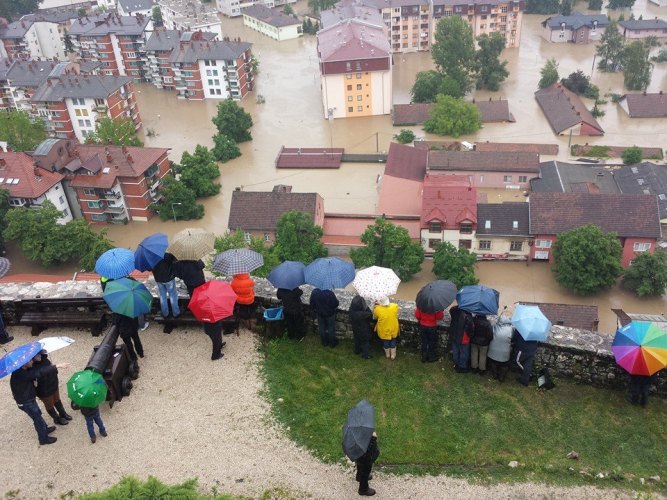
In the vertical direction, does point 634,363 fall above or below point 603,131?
above

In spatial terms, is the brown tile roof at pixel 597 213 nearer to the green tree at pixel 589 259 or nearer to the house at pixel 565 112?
the green tree at pixel 589 259

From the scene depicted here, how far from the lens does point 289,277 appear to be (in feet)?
40.4

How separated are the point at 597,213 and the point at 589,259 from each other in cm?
412

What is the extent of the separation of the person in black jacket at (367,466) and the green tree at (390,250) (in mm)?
24076

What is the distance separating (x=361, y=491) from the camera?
31.8 ft

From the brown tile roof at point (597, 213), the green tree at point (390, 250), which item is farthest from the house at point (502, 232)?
the green tree at point (390, 250)

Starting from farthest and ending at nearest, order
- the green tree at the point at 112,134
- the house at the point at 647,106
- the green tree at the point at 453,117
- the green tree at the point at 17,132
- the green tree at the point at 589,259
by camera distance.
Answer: the house at the point at 647,106, the green tree at the point at 453,117, the green tree at the point at 112,134, the green tree at the point at 17,132, the green tree at the point at 589,259

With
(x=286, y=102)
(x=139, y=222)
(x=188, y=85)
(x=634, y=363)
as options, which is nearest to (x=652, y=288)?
(x=634, y=363)

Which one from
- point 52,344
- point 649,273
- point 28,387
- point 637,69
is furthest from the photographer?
point 637,69

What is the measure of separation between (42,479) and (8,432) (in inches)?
59.2

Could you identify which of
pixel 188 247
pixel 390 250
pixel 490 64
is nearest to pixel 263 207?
pixel 390 250

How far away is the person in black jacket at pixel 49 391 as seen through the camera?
33.7ft

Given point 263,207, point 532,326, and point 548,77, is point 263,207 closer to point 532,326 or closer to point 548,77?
point 532,326

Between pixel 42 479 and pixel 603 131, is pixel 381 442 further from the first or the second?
pixel 603 131
